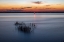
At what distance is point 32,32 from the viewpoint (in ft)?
6.45

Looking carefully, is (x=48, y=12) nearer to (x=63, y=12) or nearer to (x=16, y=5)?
(x=63, y=12)

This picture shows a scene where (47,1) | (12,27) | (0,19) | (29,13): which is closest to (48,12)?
(47,1)

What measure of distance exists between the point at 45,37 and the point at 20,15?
0.68 metres

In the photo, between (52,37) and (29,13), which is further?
(52,37)

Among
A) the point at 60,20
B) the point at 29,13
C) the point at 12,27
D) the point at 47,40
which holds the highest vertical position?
the point at 29,13

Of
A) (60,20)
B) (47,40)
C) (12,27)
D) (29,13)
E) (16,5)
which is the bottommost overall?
(47,40)

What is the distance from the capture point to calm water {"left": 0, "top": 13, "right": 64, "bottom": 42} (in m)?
1.85

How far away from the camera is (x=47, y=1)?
1.77 metres

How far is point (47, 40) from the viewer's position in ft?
6.55

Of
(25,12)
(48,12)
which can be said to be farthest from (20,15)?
(48,12)

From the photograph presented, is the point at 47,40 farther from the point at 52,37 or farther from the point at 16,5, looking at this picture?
the point at 16,5

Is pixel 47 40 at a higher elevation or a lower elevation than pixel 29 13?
lower

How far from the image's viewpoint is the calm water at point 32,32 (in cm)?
185

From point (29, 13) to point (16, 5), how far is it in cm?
28
